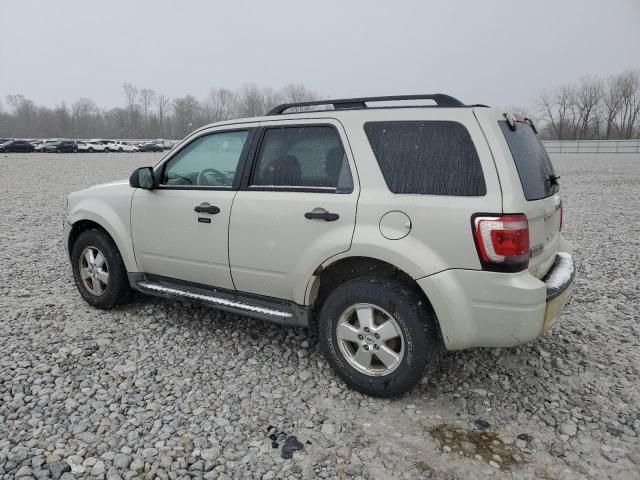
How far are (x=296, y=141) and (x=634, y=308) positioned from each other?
3.84 meters

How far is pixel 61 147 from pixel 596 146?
54.6 meters

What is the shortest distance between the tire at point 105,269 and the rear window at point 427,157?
274 cm

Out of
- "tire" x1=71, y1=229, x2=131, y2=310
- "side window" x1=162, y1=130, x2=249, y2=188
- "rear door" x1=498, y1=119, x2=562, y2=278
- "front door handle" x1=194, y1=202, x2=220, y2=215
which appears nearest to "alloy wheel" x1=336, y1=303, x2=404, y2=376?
"rear door" x1=498, y1=119, x2=562, y2=278

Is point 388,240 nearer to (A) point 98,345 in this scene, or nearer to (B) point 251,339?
(B) point 251,339

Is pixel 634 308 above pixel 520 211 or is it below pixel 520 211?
below

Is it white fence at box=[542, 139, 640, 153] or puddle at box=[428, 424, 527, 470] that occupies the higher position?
white fence at box=[542, 139, 640, 153]

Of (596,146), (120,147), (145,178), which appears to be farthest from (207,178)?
(120,147)

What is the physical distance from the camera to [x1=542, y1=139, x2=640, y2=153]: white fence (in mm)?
48562

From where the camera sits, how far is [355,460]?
2.71 metres

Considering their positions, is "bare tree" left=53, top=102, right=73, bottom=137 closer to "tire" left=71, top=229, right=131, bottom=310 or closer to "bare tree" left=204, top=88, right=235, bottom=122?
"bare tree" left=204, top=88, right=235, bottom=122

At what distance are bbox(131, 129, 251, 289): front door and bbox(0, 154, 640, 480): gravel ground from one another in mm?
648

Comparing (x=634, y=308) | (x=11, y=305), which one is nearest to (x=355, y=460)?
Answer: (x=634, y=308)

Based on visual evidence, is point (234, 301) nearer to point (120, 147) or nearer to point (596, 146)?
point (596, 146)

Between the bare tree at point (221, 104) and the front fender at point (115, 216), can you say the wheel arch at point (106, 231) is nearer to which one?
the front fender at point (115, 216)
